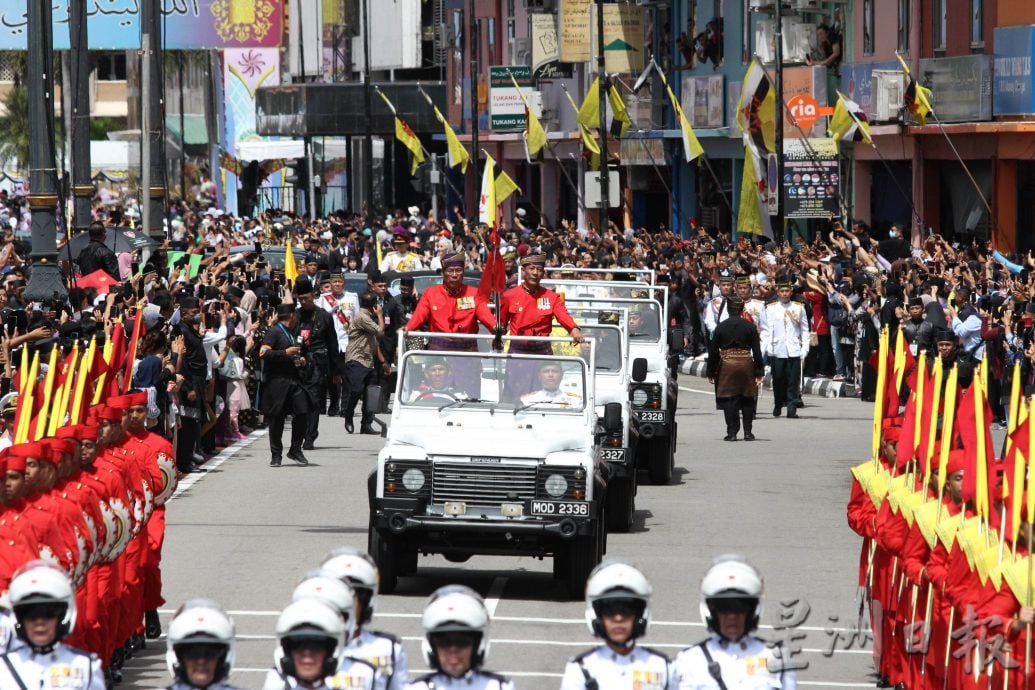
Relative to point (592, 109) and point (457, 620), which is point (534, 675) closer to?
point (457, 620)

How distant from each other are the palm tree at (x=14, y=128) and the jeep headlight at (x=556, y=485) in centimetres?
Answer: 8932

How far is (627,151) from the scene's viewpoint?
55.6 meters

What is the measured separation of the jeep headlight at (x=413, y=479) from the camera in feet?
49.9

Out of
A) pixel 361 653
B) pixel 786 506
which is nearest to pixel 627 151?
pixel 786 506

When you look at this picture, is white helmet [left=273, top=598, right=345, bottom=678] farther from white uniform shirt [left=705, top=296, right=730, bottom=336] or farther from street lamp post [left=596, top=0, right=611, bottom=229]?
street lamp post [left=596, top=0, right=611, bottom=229]

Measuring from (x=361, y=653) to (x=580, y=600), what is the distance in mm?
7198

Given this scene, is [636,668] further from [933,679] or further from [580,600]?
[580,600]

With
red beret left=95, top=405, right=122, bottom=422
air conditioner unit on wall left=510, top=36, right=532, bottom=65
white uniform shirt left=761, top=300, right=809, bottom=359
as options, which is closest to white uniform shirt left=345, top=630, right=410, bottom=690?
red beret left=95, top=405, right=122, bottom=422

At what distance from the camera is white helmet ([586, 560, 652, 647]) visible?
26.6 ft

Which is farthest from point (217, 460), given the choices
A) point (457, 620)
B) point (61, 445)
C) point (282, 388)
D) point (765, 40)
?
point (765, 40)

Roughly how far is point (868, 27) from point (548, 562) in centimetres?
2584

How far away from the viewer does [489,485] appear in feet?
49.9

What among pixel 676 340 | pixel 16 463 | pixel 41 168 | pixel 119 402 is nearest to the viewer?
pixel 16 463

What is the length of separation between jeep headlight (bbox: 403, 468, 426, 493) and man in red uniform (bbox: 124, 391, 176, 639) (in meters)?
1.82
